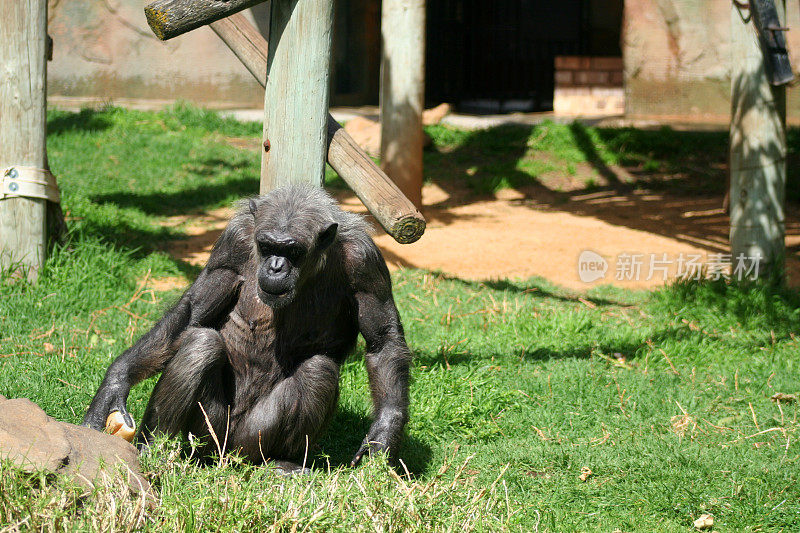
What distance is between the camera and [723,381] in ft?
18.6

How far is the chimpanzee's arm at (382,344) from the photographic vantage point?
4.12 meters

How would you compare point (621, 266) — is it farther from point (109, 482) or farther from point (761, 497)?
point (109, 482)

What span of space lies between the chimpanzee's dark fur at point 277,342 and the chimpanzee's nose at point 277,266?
0.15 m

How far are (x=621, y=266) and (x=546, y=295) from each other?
51.9 inches

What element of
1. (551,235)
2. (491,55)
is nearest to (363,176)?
(551,235)

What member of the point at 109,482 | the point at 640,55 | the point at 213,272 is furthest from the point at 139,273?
the point at 640,55

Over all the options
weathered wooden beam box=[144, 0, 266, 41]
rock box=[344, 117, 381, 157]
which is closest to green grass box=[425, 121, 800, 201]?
rock box=[344, 117, 381, 157]

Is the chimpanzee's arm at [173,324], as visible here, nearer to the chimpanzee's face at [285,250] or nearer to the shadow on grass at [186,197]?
the chimpanzee's face at [285,250]

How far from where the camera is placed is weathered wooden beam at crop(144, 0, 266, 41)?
379cm

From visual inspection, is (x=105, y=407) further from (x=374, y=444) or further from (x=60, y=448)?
(x=374, y=444)

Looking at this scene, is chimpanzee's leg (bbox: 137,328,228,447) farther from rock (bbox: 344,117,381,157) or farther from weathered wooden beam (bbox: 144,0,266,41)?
rock (bbox: 344,117,381,157)

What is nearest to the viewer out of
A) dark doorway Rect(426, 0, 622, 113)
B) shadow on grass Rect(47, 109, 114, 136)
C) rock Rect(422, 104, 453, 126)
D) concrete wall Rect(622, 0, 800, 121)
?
shadow on grass Rect(47, 109, 114, 136)

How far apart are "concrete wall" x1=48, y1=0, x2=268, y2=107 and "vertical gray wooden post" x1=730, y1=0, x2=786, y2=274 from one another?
938 centimetres

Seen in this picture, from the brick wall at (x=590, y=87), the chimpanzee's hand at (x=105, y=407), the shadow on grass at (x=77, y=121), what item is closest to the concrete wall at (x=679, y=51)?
the brick wall at (x=590, y=87)
